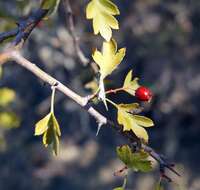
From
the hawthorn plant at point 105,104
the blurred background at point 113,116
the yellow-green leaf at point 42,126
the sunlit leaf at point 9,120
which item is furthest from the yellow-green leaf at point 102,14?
the blurred background at point 113,116

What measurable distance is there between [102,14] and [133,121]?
28 centimetres

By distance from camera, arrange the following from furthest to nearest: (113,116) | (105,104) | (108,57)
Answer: (113,116) → (108,57) → (105,104)

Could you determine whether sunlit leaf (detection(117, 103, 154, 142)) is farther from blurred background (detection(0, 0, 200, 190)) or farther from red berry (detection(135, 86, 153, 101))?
blurred background (detection(0, 0, 200, 190))

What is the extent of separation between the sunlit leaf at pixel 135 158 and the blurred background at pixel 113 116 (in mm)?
2878

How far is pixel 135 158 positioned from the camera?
127cm

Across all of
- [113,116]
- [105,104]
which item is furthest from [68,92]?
[113,116]

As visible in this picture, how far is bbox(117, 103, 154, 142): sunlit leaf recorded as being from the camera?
4.16ft

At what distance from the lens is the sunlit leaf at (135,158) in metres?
1.26

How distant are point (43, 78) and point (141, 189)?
309cm

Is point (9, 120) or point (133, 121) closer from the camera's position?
point (133, 121)

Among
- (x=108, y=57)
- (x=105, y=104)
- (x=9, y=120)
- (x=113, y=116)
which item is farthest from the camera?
(x=113, y=116)

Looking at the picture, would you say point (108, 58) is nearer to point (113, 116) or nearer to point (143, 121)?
point (143, 121)

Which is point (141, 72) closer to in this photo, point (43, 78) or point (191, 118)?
point (191, 118)

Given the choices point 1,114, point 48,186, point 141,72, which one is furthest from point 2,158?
point 1,114
